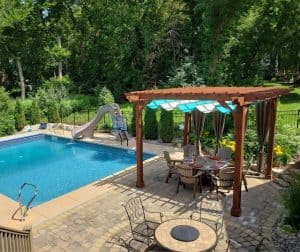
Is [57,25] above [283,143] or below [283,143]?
above

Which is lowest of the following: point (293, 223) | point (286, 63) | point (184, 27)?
point (293, 223)

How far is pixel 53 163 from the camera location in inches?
567

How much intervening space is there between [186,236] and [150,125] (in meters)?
10.7

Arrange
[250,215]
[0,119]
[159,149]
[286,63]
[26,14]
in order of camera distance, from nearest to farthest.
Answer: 1. [250,215]
2. [159,149]
3. [0,119]
4. [26,14]
5. [286,63]

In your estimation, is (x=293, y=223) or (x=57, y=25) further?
(x=57, y=25)

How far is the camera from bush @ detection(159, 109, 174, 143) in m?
15.0

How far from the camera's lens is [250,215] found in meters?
7.64

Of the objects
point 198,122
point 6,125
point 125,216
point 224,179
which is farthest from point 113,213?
point 6,125

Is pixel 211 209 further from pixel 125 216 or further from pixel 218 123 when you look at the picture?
pixel 218 123

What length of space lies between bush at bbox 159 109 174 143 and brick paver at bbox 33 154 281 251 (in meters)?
4.99

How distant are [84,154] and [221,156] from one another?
25.1 ft

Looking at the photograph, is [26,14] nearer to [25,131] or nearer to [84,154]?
[25,131]

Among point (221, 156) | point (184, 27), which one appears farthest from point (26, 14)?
point (221, 156)

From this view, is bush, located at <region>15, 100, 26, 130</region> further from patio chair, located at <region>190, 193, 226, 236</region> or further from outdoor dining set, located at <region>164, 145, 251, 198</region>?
patio chair, located at <region>190, 193, 226, 236</region>
